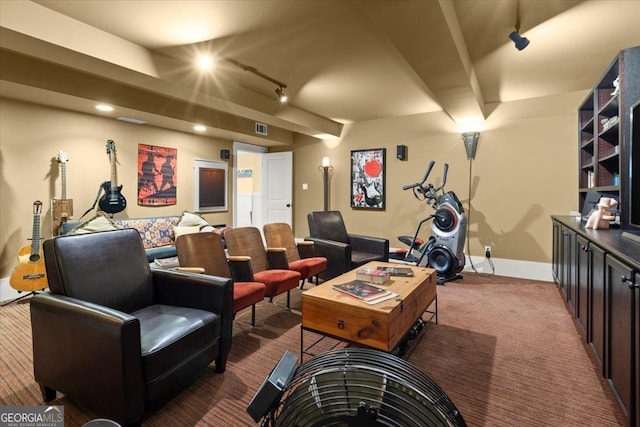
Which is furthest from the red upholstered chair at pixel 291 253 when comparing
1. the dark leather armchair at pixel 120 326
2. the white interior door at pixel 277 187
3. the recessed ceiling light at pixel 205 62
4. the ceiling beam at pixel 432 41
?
the white interior door at pixel 277 187

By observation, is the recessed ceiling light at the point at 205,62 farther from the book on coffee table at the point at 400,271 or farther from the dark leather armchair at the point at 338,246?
the book on coffee table at the point at 400,271

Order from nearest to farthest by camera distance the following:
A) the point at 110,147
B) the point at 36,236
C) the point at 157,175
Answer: the point at 36,236
the point at 110,147
the point at 157,175

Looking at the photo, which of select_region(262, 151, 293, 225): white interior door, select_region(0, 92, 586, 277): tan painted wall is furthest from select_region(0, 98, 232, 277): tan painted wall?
select_region(262, 151, 293, 225): white interior door

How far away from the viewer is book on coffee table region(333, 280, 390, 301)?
2.03 metres

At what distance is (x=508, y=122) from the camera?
14.5 feet

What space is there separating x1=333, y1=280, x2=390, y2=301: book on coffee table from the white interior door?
170 inches

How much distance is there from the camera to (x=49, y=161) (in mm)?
3811

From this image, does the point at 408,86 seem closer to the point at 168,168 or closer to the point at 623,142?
the point at 623,142

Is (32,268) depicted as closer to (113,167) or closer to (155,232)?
(155,232)

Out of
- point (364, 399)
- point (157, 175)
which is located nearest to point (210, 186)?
point (157, 175)

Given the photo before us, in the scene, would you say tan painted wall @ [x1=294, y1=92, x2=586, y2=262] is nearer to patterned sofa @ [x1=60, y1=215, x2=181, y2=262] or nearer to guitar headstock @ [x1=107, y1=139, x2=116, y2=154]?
patterned sofa @ [x1=60, y1=215, x2=181, y2=262]

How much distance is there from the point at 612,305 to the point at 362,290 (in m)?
1.31

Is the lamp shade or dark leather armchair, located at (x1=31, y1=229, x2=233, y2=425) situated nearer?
dark leather armchair, located at (x1=31, y1=229, x2=233, y2=425)

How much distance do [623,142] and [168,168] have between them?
5305 mm
